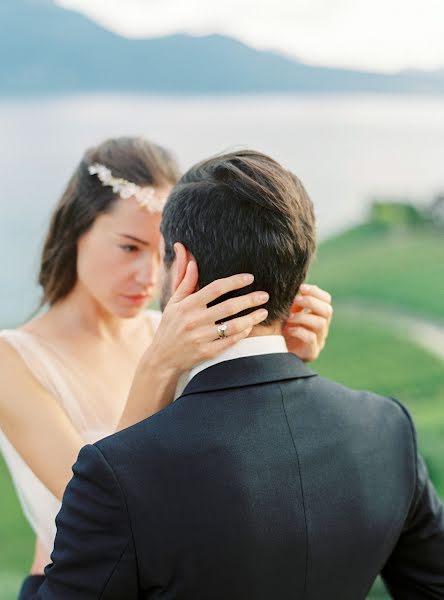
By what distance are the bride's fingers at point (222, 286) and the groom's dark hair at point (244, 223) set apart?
23mm

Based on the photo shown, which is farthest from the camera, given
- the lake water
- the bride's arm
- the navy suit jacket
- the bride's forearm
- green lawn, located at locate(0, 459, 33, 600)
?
the lake water

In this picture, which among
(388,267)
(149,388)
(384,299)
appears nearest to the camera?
(149,388)

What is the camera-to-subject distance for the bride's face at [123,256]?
1837mm

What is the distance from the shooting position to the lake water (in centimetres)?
550

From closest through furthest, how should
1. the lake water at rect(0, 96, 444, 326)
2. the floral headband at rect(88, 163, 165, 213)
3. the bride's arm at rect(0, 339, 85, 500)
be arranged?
the bride's arm at rect(0, 339, 85, 500) < the floral headband at rect(88, 163, 165, 213) < the lake water at rect(0, 96, 444, 326)

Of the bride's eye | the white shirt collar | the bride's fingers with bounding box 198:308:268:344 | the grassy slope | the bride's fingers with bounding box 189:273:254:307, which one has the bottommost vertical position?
the grassy slope

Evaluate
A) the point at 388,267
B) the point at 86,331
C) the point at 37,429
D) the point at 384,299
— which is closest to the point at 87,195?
the point at 86,331

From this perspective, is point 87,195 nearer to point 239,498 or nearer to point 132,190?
point 132,190

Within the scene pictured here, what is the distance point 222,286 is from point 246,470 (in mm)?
274

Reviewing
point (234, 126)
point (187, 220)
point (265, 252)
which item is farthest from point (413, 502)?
point (234, 126)

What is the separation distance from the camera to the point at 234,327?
1210 mm

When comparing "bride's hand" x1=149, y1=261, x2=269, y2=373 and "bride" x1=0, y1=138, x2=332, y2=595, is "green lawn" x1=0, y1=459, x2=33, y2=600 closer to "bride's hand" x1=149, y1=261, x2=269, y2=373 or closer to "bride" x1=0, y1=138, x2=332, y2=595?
"bride" x1=0, y1=138, x2=332, y2=595

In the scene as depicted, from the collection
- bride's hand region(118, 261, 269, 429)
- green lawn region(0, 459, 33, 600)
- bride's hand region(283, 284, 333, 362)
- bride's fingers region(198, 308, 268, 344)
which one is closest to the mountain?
green lawn region(0, 459, 33, 600)

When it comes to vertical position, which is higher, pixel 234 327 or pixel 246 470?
pixel 234 327
